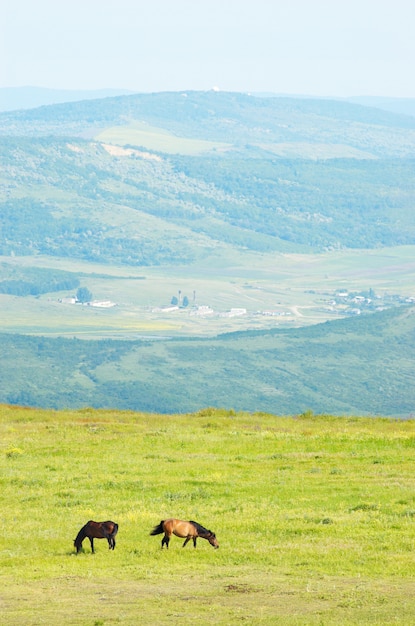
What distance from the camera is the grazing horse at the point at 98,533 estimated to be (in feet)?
69.9

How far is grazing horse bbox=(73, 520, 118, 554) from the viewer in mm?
21312

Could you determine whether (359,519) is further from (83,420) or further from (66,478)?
(83,420)

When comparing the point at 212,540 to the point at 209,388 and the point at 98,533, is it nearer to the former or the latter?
the point at 98,533

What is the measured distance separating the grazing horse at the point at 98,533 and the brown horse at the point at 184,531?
0.72m

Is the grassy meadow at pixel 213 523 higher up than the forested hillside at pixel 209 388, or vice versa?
the grassy meadow at pixel 213 523

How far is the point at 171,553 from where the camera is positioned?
2106cm

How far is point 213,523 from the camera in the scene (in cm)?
2381

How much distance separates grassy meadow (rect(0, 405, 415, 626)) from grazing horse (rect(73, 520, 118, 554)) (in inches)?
10.8

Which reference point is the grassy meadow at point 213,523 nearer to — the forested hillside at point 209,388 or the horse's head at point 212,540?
the horse's head at point 212,540

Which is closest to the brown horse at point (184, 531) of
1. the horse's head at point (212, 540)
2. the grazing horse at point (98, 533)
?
the horse's head at point (212, 540)

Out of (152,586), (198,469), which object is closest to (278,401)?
(198,469)

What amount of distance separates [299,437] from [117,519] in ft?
49.4

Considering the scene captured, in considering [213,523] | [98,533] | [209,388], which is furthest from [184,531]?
[209,388]

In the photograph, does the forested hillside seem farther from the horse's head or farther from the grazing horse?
the horse's head
